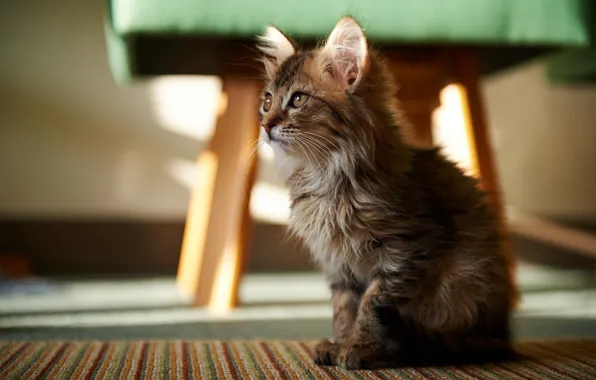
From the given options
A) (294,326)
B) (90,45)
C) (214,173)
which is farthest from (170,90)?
(294,326)

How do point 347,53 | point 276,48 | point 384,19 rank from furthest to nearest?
point 384,19 < point 276,48 < point 347,53

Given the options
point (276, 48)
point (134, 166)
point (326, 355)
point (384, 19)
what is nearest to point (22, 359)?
point (326, 355)

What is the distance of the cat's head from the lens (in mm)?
1032

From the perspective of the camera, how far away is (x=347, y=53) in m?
1.06

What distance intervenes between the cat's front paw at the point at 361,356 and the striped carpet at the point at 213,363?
0.07 feet

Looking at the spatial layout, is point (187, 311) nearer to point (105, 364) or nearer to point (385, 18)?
point (105, 364)

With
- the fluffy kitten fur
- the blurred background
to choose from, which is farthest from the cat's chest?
the blurred background

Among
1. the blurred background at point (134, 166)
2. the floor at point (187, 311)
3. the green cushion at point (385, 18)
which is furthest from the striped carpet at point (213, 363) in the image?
the blurred background at point (134, 166)

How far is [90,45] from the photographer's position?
8.62ft

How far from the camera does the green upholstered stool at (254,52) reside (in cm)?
134

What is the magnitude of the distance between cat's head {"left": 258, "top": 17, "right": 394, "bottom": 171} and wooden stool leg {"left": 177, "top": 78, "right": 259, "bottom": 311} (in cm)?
46

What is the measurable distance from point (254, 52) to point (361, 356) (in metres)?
0.85

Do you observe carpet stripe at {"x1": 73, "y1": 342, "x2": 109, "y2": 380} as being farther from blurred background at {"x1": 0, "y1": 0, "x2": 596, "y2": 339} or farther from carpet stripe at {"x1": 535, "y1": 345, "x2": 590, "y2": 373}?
blurred background at {"x1": 0, "y1": 0, "x2": 596, "y2": 339}

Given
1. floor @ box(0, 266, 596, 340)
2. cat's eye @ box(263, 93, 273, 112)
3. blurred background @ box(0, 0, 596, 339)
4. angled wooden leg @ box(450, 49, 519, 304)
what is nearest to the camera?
cat's eye @ box(263, 93, 273, 112)
